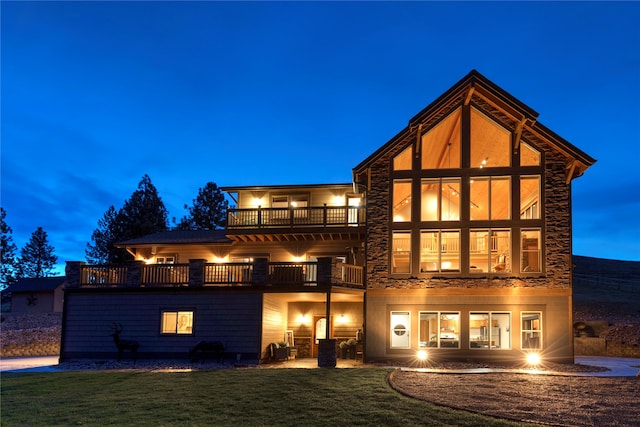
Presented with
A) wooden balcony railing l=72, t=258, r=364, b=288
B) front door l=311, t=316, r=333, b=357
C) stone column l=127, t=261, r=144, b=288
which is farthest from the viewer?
front door l=311, t=316, r=333, b=357

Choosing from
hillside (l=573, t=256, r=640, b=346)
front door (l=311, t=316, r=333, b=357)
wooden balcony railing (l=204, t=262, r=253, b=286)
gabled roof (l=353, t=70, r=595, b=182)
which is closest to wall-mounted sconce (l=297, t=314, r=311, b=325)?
front door (l=311, t=316, r=333, b=357)

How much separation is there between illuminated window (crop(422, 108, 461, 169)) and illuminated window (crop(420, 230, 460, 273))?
2701 mm

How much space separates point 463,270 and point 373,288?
3438 mm

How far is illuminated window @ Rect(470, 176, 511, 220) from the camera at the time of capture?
22031mm

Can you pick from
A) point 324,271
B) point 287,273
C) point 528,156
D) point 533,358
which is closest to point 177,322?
point 287,273

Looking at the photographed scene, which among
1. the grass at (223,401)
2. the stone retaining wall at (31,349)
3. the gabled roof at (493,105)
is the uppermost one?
the gabled roof at (493,105)

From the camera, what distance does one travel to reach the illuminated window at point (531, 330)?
2102 centimetres

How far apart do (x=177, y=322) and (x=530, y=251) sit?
13583 mm

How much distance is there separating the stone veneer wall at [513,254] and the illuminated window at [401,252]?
11.3 inches

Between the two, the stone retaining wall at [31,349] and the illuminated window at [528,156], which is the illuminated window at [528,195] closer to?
the illuminated window at [528,156]

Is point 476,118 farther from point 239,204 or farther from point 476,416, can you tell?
point 476,416

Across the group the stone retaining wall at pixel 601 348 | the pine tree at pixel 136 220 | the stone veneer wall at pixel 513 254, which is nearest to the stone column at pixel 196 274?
the stone veneer wall at pixel 513 254

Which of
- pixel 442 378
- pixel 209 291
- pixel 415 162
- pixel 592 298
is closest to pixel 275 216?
pixel 209 291

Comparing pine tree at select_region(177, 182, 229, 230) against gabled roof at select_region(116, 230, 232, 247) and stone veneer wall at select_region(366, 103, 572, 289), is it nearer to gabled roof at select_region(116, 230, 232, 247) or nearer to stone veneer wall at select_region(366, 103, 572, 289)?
gabled roof at select_region(116, 230, 232, 247)
